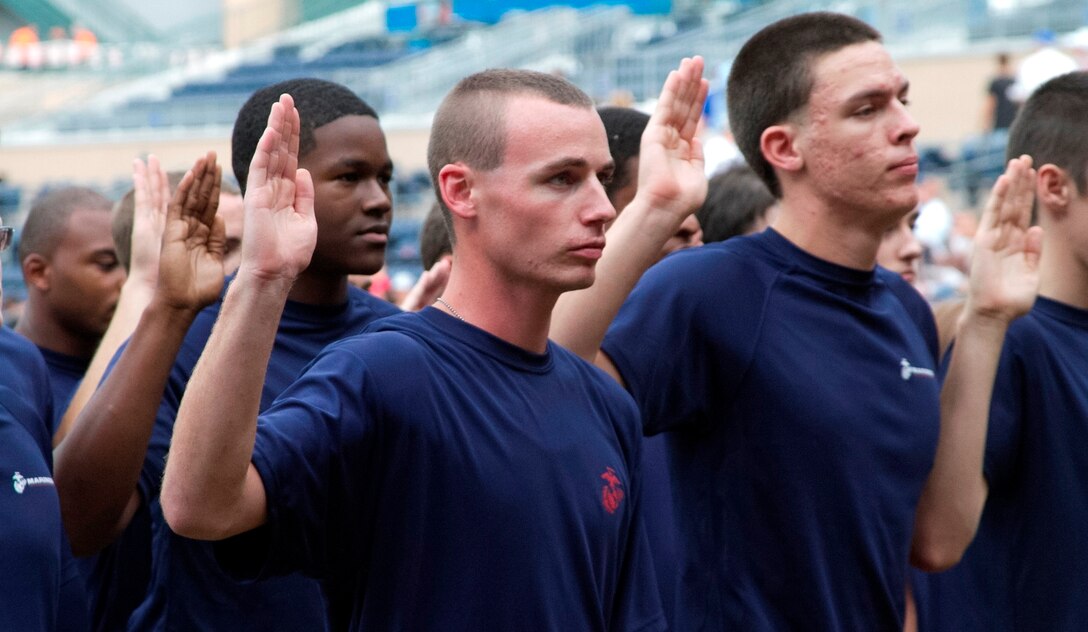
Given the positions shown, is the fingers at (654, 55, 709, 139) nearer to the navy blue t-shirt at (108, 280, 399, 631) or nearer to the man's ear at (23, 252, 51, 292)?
the navy blue t-shirt at (108, 280, 399, 631)

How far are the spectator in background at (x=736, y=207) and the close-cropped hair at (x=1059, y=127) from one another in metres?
1.00

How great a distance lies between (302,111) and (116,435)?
89 centimetres

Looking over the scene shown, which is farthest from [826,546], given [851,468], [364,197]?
[364,197]

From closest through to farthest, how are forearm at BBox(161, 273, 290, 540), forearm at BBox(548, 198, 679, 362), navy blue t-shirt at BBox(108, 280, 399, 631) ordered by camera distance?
Result: forearm at BBox(161, 273, 290, 540)
forearm at BBox(548, 198, 679, 362)
navy blue t-shirt at BBox(108, 280, 399, 631)

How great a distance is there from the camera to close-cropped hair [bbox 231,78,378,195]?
3.40 meters

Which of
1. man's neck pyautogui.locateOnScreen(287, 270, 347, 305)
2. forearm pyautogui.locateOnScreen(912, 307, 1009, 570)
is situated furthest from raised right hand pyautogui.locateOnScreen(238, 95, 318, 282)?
forearm pyautogui.locateOnScreen(912, 307, 1009, 570)

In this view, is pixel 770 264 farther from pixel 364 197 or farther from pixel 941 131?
pixel 941 131

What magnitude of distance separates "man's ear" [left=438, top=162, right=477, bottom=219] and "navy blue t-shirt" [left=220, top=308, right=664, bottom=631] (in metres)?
Result: 0.20

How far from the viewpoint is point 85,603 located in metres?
3.14

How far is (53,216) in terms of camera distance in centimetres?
448

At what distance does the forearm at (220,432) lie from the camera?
200 centimetres

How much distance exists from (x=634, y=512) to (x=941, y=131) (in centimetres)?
1692

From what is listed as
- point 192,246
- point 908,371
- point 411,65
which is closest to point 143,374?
point 192,246

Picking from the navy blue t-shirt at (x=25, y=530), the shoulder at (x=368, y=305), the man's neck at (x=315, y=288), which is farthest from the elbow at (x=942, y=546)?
the navy blue t-shirt at (x=25, y=530)
